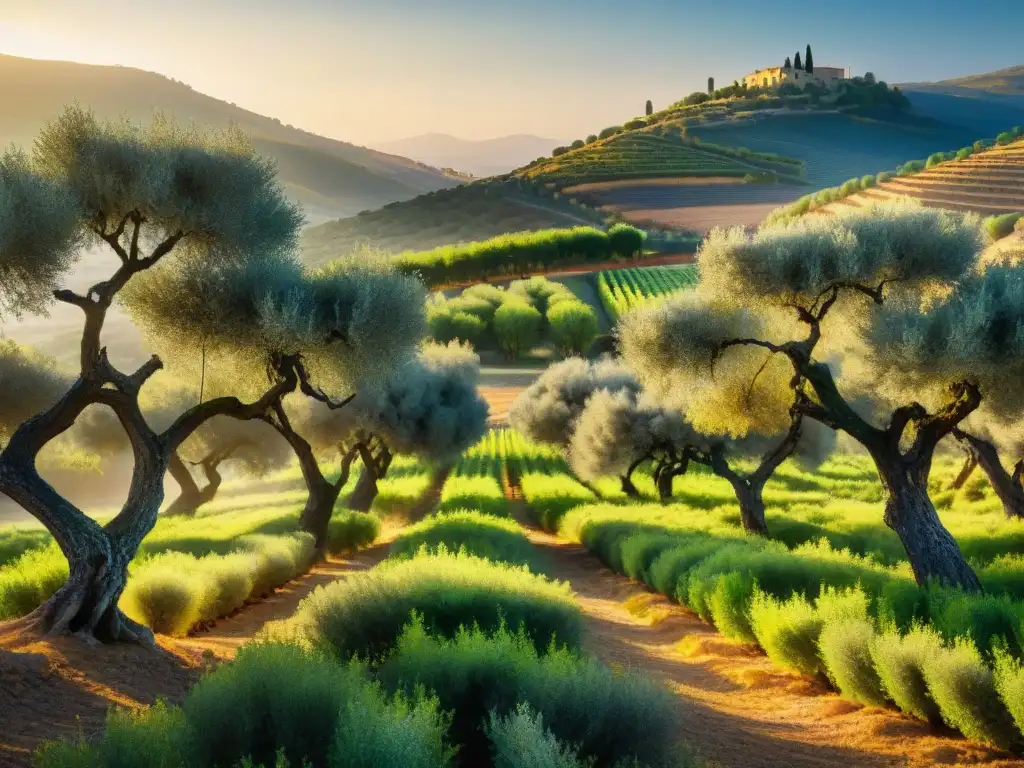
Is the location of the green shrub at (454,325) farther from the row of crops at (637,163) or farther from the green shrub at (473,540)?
the row of crops at (637,163)

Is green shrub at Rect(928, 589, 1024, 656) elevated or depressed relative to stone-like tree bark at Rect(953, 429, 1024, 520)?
elevated

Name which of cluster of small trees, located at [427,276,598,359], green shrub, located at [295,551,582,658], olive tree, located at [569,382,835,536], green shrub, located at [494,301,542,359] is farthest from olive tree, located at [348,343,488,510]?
green shrub, located at [494,301,542,359]

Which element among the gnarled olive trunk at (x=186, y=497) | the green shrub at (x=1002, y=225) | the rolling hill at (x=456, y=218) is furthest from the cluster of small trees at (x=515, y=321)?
the rolling hill at (x=456, y=218)

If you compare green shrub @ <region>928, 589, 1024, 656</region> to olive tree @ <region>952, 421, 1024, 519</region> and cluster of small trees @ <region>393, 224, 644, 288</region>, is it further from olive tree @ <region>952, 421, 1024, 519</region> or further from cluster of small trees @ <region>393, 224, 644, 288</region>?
cluster of small trees @ <region>393, 224, 644, 288</region>

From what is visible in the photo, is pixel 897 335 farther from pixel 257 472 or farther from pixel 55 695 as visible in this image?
pixel 257 472

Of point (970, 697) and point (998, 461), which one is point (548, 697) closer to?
point (970, 697)

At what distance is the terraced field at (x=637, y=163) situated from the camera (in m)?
156

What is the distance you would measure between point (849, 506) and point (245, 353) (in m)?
20.5

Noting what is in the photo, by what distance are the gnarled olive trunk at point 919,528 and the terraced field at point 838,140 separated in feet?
501

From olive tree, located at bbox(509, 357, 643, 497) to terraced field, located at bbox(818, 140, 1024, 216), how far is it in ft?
140

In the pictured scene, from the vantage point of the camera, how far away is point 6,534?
1240 inches

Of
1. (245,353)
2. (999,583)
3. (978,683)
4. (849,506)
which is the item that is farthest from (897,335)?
(849,506)

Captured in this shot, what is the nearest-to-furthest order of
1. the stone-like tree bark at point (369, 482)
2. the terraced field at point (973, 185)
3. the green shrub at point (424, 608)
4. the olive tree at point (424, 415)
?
the green shrub at point (424, 608), the olive tree at point (424, 415), the stone-like tree bark at point (369, 482), the terraced field at point (973, 185)

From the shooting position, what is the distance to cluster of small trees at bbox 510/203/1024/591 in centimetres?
1494
